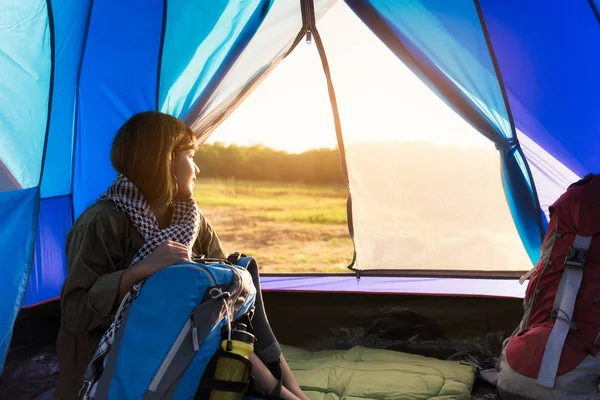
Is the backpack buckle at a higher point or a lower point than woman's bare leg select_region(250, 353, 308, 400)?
higher

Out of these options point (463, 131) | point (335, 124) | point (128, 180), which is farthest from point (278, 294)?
point (128, 180)

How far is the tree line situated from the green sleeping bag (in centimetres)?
890

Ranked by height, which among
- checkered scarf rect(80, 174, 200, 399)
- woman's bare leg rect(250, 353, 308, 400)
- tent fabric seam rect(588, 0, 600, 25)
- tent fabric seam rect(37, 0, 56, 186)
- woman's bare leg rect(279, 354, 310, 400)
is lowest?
woman's bare leg rect(279, 354, 310, 400)

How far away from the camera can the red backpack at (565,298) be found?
2170 mm

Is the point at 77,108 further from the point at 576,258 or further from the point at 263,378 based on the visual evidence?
the point at 576,258

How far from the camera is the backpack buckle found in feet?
7.33

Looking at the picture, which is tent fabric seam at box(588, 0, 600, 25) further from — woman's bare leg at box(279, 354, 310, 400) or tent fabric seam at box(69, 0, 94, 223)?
tent fabric seam at box(69, 0, 94, 223)

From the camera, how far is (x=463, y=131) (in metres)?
2.97

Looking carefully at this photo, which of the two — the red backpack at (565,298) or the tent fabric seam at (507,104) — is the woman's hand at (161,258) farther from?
the tent fabric seam at (507,104)

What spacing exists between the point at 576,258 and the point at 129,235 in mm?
1546

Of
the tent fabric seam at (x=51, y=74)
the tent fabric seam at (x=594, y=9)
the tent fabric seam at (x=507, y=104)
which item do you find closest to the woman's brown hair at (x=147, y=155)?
the tent fabric seam at (x=51, y=74)

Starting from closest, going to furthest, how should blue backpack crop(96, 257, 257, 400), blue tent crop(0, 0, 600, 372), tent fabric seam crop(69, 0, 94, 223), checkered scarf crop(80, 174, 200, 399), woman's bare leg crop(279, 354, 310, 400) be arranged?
blue backpack crop(96, 257, 257, 400)
checkered scarf crop(80, 174, 200, 399)
woman's bare leg crop(279, 354, 310, 400)
blue tent crop(0, 0, 600, 372)
tent fabric seam crop(69, 0, 94, 223)

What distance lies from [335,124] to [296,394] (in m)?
1.61

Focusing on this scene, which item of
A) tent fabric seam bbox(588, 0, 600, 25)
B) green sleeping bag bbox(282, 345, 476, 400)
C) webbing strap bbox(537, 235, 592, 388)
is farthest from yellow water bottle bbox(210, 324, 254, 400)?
tent fabric seam bbox(588, 0, 600, 25)
